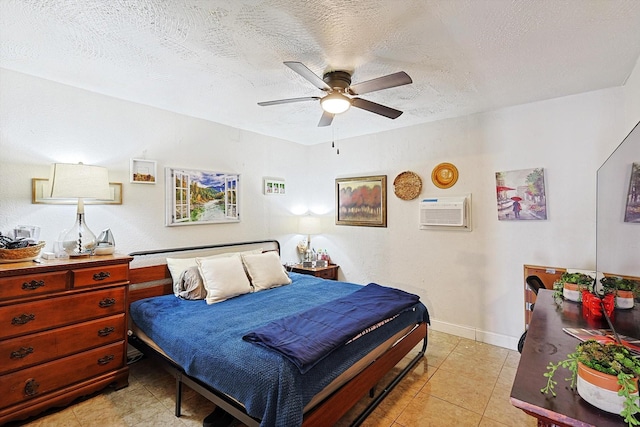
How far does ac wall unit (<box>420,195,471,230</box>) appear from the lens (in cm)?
348

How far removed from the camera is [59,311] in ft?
7.22

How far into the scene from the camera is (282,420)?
59.1 inches

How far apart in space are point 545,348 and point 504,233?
2.20 metres

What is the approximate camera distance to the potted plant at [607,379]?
854 millimetres

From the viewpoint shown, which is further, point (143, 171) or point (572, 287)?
point (143, 171)

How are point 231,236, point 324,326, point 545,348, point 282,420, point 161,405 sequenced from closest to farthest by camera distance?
point 545,348 < point 282,420 < point 324,326 < point 161,405 < point 231,236

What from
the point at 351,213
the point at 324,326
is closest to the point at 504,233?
the point at 351,213

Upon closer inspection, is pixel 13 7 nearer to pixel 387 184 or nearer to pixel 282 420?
pixel 282 420

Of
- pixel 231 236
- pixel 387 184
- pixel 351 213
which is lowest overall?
pixel 231 236

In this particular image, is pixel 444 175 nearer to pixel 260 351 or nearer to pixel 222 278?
pixel 222 278

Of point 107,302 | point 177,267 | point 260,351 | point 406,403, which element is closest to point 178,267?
point 177,267

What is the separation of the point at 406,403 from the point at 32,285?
2.86 metres

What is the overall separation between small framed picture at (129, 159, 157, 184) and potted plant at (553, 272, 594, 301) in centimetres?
374

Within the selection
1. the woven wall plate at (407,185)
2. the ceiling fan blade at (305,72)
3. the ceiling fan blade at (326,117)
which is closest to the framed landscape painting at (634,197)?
the ceiling fan blade at (305,72)
